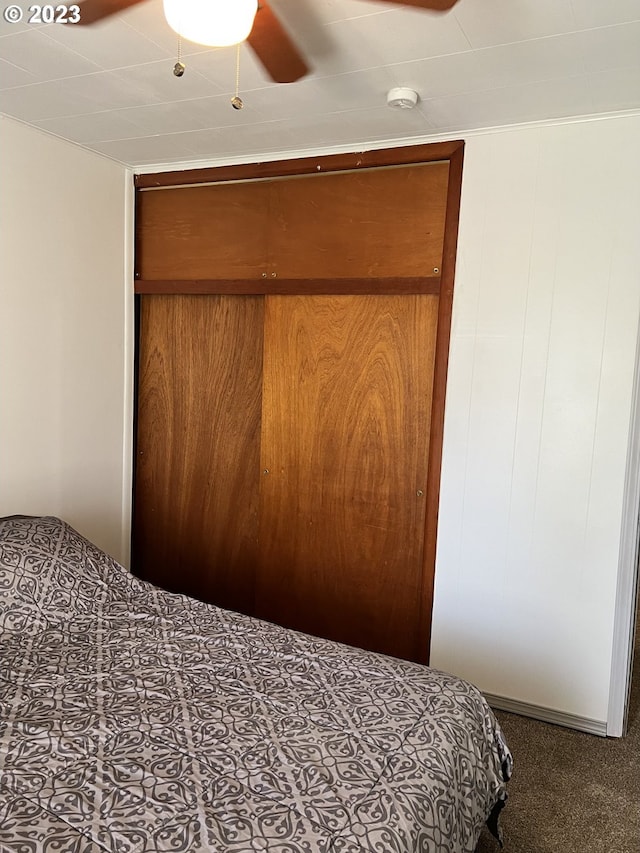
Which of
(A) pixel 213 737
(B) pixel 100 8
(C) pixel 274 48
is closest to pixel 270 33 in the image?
(C) pixel 274 48

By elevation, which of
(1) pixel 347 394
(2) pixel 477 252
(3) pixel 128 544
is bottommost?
(3) pixel 128 544

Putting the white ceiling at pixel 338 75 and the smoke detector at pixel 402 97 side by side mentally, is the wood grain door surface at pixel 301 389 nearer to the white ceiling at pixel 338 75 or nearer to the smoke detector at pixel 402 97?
the white ceiling at pixel 338 75

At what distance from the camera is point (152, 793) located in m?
1.40

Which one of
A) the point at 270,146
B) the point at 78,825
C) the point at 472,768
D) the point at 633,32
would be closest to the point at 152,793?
the point at 78,825

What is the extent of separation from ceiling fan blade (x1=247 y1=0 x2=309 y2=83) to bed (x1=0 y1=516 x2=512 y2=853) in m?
1.77

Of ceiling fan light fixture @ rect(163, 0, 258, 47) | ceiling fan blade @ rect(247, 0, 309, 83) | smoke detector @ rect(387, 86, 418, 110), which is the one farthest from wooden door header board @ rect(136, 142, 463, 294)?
ceiling fan light fixture @ rect(163, 0, 258, 47)

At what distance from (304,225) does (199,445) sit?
50.5 inches

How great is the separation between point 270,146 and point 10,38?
124cm

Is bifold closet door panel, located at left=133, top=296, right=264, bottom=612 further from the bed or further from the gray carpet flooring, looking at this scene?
the gray carpet flooring

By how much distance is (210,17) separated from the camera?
4.32 feet

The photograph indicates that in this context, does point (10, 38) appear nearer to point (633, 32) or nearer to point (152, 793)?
point (633, 32)

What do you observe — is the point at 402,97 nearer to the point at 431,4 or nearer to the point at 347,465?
the point at 431,4

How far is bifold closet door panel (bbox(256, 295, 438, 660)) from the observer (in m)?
2.96

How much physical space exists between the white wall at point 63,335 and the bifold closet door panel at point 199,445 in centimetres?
14
